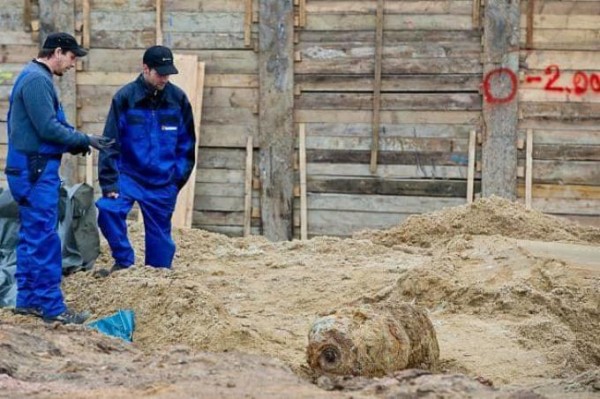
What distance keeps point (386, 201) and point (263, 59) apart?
79.9 inches

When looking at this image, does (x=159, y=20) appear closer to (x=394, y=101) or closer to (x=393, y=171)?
(x=394, y=101)

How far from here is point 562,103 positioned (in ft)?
42.4

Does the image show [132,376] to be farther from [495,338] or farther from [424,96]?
[424,96]

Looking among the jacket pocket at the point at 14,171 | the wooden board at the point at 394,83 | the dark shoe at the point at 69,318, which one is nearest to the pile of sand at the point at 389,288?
the dark shoe at the point at 69,318

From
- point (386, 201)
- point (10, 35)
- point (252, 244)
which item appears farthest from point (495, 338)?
point (10, 35)

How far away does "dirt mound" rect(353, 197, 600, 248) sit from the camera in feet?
36.6

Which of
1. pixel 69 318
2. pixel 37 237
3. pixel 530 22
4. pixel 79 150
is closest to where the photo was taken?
pixel 37 237

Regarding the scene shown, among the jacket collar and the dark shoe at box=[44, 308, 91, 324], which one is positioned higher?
the jacket collar

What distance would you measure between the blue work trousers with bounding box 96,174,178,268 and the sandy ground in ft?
1.10

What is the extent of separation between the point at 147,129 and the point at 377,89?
4603 mm

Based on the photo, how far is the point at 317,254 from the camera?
10.8 meters

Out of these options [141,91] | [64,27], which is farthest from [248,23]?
[141,91]

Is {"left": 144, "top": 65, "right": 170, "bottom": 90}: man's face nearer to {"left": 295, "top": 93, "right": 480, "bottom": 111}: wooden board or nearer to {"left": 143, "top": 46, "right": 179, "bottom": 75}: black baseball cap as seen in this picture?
{"left": 143, "top": 46, "right": 179, "bottom": 75}: black baseball cap

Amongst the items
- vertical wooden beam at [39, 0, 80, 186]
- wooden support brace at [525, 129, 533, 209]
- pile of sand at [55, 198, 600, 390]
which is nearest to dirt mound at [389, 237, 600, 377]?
pile of sand at [55, 198, 600, 390]
